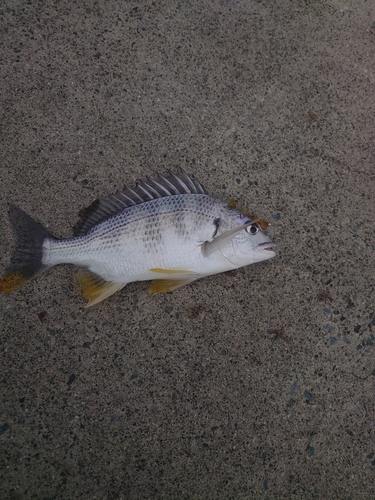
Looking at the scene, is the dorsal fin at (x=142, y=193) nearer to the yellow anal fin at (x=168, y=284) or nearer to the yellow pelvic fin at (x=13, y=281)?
the yellow pelvic fin at (x=13, y=281)

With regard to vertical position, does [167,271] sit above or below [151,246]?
below

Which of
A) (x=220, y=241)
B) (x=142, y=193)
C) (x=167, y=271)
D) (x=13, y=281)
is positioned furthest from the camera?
(x=142, y=193)

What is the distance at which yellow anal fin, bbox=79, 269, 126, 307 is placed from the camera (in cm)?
277

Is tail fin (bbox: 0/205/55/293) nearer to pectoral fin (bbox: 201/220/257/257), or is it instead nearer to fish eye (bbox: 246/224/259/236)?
pectoral fin (bbox: 201/220/257/257)

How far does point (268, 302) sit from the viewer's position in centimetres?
297

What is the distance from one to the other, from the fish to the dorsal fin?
0.03 feet

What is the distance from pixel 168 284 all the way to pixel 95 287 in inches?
19.8

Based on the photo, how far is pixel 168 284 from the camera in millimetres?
2738

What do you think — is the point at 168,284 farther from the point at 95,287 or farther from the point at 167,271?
the point at 95,287

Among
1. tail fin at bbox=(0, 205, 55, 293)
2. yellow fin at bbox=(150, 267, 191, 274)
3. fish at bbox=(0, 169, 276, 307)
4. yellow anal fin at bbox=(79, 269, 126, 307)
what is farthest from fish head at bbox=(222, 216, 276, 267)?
tail fin at bbox=(0, 205, 55, 293)

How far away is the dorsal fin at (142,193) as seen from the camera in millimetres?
2875

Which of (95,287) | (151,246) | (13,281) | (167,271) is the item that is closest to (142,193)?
(151,246)

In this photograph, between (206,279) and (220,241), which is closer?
(220,241)

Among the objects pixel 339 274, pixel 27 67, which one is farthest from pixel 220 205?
pixel 27 67
